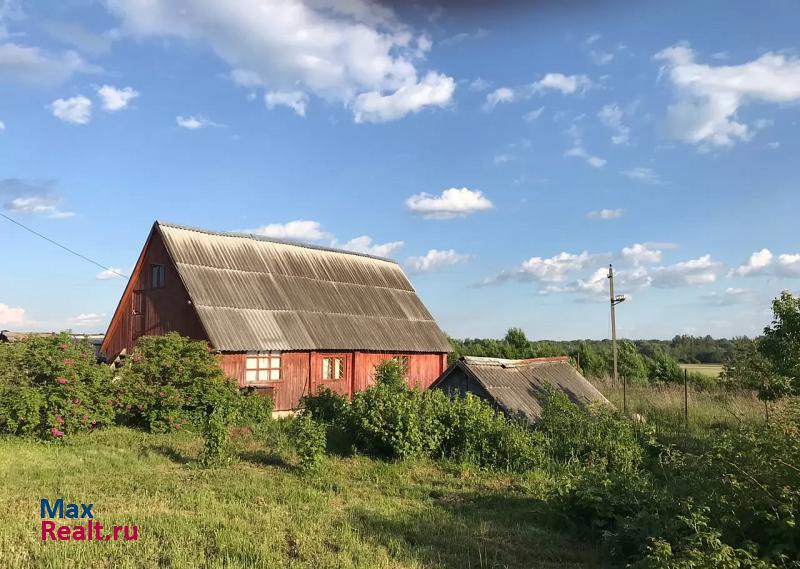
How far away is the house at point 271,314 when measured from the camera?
2089 centimetres

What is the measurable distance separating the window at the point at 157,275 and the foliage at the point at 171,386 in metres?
5.60

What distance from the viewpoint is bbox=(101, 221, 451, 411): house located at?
68.5 ft

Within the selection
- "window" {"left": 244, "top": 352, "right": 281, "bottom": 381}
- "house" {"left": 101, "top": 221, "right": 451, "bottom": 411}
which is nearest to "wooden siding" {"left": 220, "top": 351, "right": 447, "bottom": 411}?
"house" {"left": 101, "top": 221, "right": 451, "bottom": 411}

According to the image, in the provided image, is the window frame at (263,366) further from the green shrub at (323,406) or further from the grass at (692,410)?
the grass at (692,410)

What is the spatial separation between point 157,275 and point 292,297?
5.11 meters

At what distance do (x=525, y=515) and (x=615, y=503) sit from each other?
4.76 ft

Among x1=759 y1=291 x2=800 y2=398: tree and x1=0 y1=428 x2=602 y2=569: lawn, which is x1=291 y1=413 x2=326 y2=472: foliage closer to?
x1=0 y1=428 x2=602 y2=569: lawn

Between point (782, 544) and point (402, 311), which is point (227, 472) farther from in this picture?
point (402, 311)

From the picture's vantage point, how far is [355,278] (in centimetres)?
2888

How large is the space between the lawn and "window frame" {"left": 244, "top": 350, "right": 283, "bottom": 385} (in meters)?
7.74

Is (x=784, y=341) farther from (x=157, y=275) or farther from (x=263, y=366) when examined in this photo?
(x=157, y=275)

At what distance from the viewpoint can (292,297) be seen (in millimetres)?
24203

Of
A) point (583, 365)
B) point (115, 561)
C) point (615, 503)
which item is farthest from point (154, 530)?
point (583, 365)

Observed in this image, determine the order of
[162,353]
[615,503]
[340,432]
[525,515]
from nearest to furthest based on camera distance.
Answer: [615,503] < [525,515] < [340,432] < [162,353]
